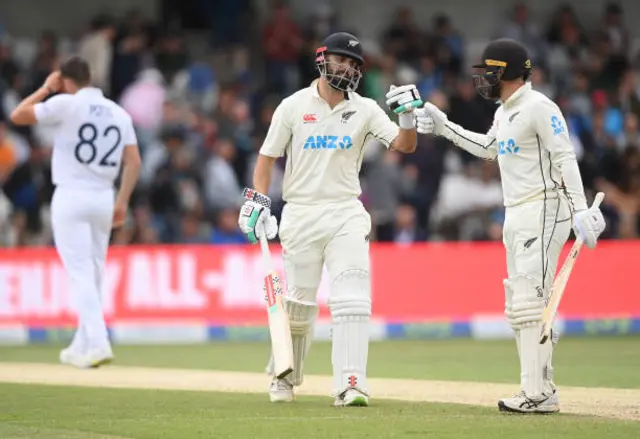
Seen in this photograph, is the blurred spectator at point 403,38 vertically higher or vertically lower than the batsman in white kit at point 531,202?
higher

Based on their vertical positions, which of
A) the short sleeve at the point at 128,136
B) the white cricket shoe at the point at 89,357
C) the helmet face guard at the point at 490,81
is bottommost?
the white cricket shoe at the point at 89,357

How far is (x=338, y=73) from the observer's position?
30.6 ft

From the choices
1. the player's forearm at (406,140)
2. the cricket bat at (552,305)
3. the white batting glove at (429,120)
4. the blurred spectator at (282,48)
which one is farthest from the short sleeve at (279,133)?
the blurred spectator at (282,48)

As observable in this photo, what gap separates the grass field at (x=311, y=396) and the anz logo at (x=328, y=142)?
168 centimetres

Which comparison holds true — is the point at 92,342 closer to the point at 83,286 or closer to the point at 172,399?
the point at 83,286

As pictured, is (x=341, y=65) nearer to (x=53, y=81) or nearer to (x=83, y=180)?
(x=83, y=180)

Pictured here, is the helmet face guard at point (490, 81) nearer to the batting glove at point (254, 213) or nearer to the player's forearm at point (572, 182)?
the player's forearm at point (572, 182)

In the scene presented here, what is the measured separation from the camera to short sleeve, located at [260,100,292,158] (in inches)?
372

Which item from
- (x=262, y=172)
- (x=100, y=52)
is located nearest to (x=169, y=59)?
(x=100, y=52)

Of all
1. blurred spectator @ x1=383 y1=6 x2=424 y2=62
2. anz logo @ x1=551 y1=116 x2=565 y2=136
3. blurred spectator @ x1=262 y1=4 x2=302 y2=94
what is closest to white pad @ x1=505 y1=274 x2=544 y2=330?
anz logo @ x1=551 y1=116 x2=565 y2=136

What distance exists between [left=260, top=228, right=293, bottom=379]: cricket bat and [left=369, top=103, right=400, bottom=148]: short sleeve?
1035 millimetres

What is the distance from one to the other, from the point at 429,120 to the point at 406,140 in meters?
0.27

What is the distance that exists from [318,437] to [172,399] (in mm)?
2519

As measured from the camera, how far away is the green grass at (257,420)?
7660 mm
